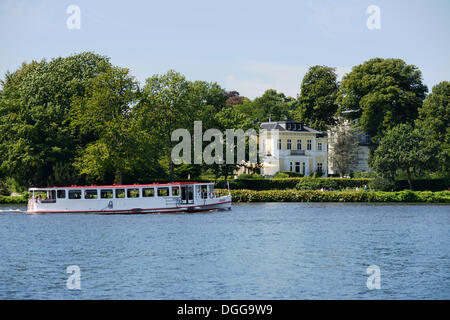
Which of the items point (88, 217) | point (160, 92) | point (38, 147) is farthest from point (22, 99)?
point (88, 217)

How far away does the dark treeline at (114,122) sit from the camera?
7288 cm

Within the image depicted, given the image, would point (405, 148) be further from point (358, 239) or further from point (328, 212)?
point (358, 239)

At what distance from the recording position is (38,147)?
7362 centimetres

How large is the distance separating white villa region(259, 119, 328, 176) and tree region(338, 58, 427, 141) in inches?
327

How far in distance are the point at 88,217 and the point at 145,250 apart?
2255 cm

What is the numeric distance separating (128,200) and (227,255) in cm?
2807

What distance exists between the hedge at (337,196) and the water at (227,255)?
15994mm

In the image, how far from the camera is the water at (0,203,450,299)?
2783 centimetres

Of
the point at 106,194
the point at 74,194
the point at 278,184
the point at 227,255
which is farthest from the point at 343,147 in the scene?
the point at 227,255

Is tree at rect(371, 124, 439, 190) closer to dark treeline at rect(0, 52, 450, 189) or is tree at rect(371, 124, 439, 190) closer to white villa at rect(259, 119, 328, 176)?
dark treeline at rect(0, 52, 450, 189)

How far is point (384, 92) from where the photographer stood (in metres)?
95.9

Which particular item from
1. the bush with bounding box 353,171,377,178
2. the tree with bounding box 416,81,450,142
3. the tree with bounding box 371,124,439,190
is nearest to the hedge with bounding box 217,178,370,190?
the bush with bounding box 353,171,377,178

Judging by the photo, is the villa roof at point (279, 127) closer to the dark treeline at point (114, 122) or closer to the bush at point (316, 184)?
the dark treeline at point (114, 122)

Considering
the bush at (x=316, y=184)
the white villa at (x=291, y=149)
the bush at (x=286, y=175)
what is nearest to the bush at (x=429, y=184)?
the bush at (x=316, y=184)
